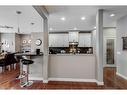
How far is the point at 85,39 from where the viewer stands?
10.6 meters

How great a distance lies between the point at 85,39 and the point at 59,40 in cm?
201

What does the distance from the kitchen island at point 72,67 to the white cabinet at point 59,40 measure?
5260mm

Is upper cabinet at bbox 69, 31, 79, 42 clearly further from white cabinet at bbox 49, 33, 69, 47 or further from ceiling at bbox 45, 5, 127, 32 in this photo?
ceiling at bbox 45, 5, 127, 32

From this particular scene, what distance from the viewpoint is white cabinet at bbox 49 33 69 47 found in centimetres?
1073

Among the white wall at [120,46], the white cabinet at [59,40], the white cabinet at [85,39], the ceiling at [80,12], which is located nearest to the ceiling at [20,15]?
the ceiling at [80,12]

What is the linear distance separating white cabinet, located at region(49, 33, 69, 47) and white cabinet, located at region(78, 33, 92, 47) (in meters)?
1.08

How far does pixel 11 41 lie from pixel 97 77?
948 centimetres

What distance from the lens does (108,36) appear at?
9023 millimetres

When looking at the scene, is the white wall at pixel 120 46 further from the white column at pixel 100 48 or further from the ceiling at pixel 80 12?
the white column at pixel 100 48

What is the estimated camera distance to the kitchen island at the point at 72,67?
5355mm

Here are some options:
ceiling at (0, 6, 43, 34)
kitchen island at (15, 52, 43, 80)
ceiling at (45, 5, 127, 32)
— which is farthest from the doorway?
kitchen island at (15, 52, 43, 80)

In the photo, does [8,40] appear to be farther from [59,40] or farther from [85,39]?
[85,39]

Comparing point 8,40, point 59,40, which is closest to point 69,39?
point 59,40
